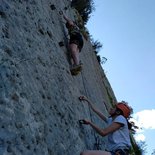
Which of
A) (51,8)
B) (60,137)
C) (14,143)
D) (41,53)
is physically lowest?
(14,143)

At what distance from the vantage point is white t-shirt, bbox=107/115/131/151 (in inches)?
194

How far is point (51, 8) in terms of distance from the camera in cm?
791

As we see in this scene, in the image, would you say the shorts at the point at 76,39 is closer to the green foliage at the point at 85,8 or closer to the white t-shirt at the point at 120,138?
the white t-shirt at the point at 120,138

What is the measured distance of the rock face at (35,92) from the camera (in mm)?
3800

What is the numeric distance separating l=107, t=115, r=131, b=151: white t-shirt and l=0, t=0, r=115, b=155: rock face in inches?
19.3

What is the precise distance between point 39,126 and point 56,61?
80.6 inches

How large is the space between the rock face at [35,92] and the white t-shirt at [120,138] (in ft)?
1.61

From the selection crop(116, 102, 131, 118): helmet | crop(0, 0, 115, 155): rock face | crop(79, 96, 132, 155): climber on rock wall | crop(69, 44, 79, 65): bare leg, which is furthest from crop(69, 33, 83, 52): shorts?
crop(79, 96, 132, 155): climber on rock wall

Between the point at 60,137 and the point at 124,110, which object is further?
the point at 124,110

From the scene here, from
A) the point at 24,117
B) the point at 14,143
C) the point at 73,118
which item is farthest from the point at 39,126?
the point at 73,118

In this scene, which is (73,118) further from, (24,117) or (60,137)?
(24,117)

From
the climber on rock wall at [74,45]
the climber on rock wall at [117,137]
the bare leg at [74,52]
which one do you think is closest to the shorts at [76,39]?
the climber on rock wall at [74,45]

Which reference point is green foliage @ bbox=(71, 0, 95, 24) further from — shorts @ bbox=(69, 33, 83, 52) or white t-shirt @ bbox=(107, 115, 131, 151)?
white t-shirt @ bbox=(107, 115, 131, 151)

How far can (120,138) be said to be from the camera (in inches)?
198
